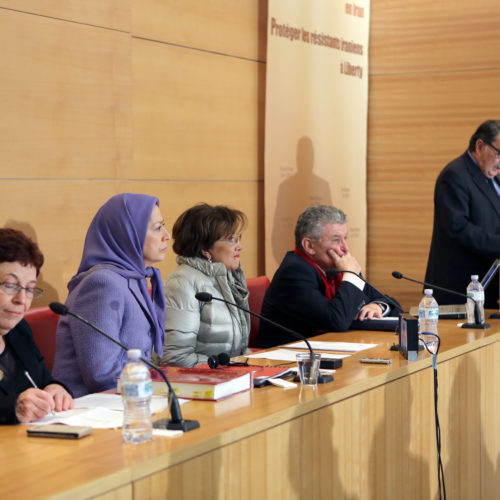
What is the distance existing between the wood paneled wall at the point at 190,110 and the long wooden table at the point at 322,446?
1.41m

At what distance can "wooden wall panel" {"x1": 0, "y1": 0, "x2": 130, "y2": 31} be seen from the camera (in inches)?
148

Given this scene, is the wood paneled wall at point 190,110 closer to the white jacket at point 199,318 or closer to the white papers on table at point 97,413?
the white jacket at point 199,318

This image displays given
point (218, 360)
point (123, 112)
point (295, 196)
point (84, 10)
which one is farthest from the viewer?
point (295, 196)

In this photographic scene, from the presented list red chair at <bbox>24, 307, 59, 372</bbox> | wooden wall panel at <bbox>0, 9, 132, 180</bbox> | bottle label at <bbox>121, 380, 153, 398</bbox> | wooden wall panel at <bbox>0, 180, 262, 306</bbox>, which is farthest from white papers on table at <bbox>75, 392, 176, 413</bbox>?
wooden wall panel at <bbox>0, 9, 132, 180</bbox>

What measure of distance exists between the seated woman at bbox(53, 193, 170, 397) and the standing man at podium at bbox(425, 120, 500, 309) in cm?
191

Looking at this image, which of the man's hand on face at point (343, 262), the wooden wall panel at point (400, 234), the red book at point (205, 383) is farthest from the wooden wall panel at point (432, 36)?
the red book at point (205, 383)

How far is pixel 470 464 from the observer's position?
3230 mm

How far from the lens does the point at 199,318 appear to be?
353cm

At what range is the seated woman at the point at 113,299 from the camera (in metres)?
2.73

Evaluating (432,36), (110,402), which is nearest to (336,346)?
(110,402)

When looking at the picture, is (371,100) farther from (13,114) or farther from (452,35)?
(13,114)

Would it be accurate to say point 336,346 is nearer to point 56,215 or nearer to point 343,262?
point 343,262

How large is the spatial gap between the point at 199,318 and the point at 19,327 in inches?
45.6

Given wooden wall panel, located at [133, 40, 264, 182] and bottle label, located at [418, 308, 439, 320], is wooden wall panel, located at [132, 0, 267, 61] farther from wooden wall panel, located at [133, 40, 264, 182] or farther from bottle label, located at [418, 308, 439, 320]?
bottle label, located at [418, 308, 439, 320]
